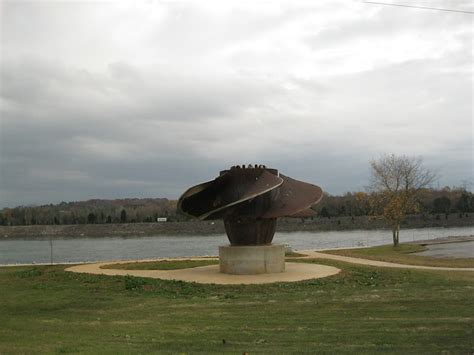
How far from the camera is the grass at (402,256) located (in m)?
24.4

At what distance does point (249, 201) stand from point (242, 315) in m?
7.24

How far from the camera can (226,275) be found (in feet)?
59.5

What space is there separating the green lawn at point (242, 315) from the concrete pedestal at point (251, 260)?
2302 millimetres

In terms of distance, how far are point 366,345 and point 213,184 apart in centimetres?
1162

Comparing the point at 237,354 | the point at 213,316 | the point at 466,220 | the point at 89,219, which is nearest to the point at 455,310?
the point at 213,316

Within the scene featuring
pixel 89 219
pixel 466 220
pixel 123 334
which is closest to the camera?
pixel 123 334

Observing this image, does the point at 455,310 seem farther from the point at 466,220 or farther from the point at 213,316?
the point at 466,220

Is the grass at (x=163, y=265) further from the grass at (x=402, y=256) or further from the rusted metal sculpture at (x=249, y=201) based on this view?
the grass at (x=402, y=256)

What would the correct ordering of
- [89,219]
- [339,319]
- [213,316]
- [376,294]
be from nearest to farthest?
[339,319], [213,316], [376,294], [89,219]

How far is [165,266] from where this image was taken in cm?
2200

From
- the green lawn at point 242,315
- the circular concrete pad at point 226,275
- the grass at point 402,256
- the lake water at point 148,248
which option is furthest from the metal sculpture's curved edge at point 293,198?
the lake water at point 148,248

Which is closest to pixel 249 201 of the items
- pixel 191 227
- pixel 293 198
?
pixel 293 198

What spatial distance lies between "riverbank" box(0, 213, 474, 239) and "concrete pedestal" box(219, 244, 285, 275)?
2696 inches

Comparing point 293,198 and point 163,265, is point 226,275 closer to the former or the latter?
point 293,198
